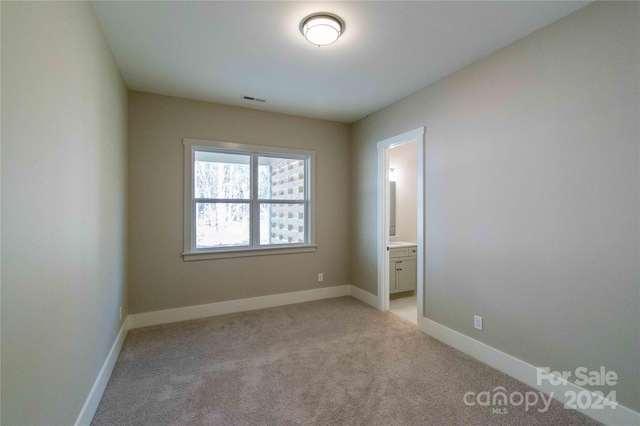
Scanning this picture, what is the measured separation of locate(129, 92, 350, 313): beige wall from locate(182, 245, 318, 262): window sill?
0.06 meters

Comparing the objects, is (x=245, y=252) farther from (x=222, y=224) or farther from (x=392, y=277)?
(x=392, y=277)

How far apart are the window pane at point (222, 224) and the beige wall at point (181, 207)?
0.79ft

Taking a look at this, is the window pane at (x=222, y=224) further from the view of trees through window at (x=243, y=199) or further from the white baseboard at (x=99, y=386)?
the white baseboard at (x=99, y=386)

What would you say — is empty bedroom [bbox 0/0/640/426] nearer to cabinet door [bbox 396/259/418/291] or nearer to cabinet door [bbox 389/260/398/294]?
cabinet door [bbox 389/260/398/294]

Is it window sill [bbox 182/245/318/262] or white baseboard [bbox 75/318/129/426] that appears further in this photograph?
window sill [bbox 182/245/318/262]

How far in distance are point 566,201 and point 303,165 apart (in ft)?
10.4

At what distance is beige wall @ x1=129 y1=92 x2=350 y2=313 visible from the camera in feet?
11.2

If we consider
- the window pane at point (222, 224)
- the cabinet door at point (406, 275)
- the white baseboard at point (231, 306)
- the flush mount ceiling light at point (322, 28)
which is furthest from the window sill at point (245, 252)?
the flush mount ceiling light at point (322, 28)

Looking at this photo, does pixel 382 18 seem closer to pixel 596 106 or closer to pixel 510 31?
pixel 510 31

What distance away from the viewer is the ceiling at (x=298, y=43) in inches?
78.7

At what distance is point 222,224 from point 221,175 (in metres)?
0.66

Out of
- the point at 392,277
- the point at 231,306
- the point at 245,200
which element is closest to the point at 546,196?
the point at 392,277

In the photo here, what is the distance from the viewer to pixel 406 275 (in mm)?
4535

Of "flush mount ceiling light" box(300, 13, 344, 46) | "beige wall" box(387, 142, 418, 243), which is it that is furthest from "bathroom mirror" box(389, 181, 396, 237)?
"flush mount ceiling light" box(300, 13, 344, 46)
